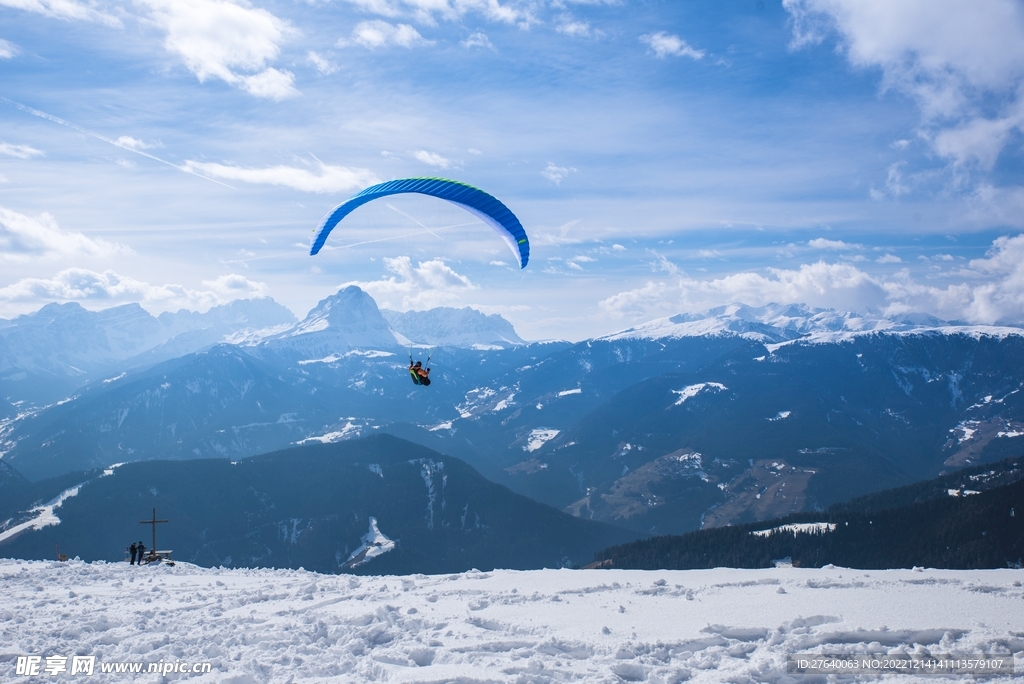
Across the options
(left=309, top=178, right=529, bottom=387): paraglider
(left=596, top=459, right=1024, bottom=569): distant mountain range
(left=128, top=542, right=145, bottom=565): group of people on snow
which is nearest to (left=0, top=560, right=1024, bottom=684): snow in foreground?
(left=128, top=542, right=145, bottom=565): group of people on snow

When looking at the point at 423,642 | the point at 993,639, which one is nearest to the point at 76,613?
the point at 423,642

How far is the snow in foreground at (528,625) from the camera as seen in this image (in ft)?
48.1

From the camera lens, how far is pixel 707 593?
20453 mm

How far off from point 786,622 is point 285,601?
52.9 feet

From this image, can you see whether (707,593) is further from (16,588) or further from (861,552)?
(861,552)

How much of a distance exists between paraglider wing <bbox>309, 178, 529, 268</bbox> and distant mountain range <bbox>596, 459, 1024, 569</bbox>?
3823 inches

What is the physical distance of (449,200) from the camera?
37.8 metres

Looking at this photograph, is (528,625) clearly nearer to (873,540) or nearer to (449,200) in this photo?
(449,200)

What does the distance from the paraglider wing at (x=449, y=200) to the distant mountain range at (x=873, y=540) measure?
3823 inches

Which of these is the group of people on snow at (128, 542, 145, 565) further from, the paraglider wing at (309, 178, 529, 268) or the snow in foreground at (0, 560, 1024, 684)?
the paraglider wing at (309, 178, 529, 268)

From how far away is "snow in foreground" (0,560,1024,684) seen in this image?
14648 mm

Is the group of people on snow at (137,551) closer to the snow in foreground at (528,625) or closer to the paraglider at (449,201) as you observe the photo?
the snow in foreground at (528,625)

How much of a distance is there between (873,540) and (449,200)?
115 metres

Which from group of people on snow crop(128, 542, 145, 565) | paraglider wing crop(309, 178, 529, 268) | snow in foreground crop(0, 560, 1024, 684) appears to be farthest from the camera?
paraglider wing crop(309, 178, 529, 268)
